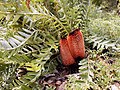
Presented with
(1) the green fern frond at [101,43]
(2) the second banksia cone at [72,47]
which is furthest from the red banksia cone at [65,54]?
(1) the green fern frond at [101,43]

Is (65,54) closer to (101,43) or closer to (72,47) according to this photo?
(72,47)

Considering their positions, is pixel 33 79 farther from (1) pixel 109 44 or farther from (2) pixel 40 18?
(1) pixel 109 44

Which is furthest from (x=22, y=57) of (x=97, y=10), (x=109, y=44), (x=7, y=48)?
(x=97, y=10)

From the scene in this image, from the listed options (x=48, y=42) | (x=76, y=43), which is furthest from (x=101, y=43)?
(x=48, y=42)

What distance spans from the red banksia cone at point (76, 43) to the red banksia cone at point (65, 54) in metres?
0.02

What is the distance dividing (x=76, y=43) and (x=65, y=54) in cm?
6

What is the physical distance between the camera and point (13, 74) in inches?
49.3

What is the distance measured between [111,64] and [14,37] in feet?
1.30

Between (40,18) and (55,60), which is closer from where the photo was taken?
(40,18)

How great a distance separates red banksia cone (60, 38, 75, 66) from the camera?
121 cm

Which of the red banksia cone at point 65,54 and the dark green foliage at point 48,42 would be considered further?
the red banksia cone at point 65,54

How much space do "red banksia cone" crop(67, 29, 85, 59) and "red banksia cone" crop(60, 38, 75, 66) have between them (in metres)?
0.02

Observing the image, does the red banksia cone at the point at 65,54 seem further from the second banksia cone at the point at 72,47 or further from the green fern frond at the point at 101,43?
the green fern frond at the point at 101,43

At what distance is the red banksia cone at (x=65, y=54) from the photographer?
3.95 feet
